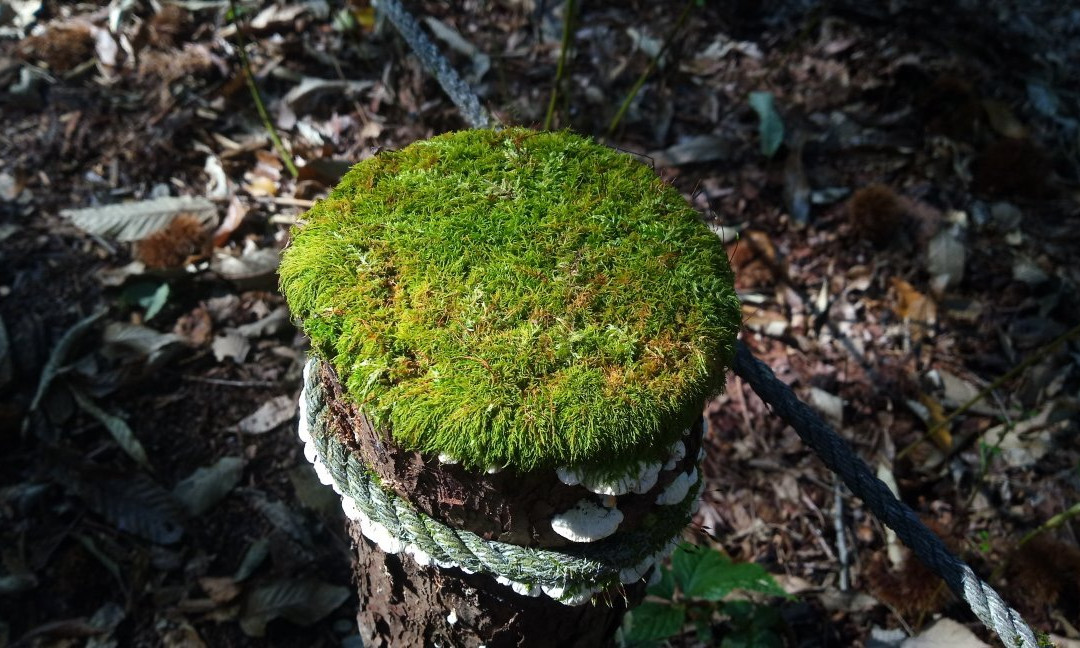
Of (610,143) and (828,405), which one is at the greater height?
(610,143)

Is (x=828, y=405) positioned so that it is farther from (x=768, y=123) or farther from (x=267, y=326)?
(x=267, y=326)

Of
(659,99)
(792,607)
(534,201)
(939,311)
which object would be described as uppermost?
(534,201)

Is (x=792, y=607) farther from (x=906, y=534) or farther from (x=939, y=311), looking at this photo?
(x=939, y=311)

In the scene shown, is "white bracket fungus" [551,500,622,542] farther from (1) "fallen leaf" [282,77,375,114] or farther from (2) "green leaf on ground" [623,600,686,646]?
(1) "fallen leaf" [282,77,375,114]

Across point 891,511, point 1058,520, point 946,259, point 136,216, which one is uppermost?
point 891,511

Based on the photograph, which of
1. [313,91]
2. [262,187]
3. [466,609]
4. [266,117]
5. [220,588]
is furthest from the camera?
[313,91]

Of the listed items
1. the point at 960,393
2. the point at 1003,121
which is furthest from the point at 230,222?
the point at 1003,121

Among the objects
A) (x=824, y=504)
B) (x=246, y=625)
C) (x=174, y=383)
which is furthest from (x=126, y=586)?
(x=824, y=504)

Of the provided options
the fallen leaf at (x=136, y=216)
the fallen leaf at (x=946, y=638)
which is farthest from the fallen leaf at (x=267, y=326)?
the fallen leaf at (x=946, y=638)
